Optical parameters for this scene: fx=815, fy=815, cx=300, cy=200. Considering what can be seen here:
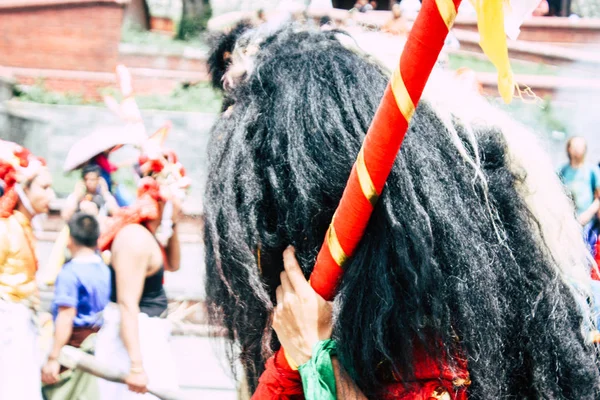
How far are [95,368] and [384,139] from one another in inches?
146

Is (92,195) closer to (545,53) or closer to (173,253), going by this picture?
(173,253)

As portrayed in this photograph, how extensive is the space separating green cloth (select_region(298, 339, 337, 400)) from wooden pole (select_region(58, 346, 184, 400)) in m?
3.22

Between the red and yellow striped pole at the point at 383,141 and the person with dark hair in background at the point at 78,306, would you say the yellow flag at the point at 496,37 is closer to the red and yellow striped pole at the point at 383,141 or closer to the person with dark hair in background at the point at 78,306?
the red and yellow striped pole at the point at 383,141

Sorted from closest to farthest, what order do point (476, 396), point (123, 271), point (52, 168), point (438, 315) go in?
point (438, 315) < point (476, 396) < point (123, 271) < point (52, 168)

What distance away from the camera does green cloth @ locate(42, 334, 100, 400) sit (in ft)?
16.2

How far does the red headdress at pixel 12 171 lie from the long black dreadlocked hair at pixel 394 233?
154 inches

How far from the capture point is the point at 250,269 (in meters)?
1.78

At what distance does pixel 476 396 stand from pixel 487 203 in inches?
15.6

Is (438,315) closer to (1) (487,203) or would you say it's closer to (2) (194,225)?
(1) (487,203)

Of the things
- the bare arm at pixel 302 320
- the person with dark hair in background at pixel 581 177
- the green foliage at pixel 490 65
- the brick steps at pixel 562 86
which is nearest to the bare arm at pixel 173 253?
the person with dark hair in background at pixel 581 177

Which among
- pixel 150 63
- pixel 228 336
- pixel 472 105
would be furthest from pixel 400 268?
pixel 150 63

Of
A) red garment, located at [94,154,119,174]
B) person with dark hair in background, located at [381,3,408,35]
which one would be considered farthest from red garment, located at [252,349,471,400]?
red garment, located at [94,154,119,174]

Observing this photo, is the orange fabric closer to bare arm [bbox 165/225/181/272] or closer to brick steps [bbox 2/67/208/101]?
bare arm [bbox 165/225/181/272]

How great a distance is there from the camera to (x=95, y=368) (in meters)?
4.72
